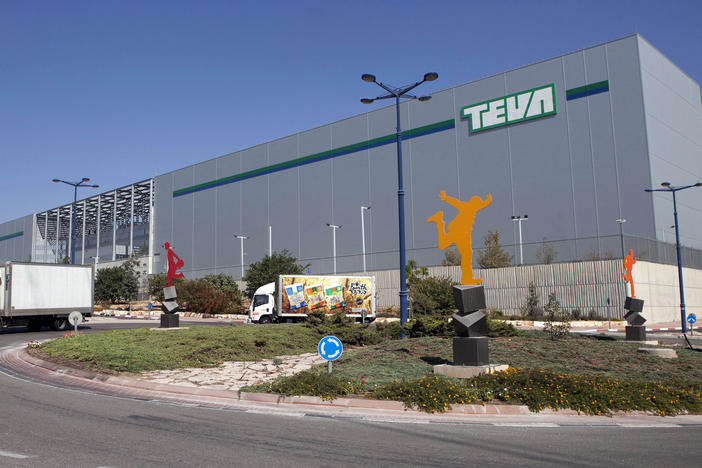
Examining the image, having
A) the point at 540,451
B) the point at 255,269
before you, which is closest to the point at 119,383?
the point at 540,451

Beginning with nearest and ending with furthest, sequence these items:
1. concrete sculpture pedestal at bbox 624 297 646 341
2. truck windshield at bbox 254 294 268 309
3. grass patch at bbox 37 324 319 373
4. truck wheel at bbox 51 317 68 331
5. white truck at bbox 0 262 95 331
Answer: grass patch at bbox 37 324 319 373 → concrete sculpture pedestal at bbox 624 297 646 341 → white truck at bbox 0 262 95 331 → truck wheel at bbox 51 317 68 331 → truck windshield at bbox 254 294 268 309

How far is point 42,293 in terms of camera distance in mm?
27875

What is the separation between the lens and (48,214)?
96438 millimetres

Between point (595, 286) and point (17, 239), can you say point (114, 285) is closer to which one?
point (595, 286)

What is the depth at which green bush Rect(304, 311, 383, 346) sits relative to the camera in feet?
60.3

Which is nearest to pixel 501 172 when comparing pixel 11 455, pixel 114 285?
pixel 114 285

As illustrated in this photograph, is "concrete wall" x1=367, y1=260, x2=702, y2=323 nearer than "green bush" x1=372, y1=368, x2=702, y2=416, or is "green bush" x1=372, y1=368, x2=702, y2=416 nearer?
"green bush" x1=372, y1=368, x2=702, y2=416

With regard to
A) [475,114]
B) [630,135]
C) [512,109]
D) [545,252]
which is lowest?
[545,252]

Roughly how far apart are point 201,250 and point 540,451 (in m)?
71.5

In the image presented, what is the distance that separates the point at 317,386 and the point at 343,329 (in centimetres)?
833

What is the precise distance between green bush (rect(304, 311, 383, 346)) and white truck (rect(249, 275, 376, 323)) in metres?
14.3

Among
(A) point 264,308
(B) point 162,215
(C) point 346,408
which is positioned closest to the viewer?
(C) point 346,408

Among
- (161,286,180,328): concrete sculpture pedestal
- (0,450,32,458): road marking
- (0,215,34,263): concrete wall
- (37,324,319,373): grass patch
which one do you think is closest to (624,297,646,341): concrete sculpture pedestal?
(37,324,319,373): grass patch

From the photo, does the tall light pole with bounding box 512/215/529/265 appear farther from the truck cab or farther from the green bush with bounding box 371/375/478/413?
the green bush with bounding box 371/375/478/413
